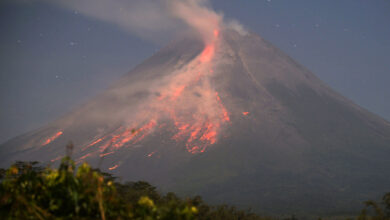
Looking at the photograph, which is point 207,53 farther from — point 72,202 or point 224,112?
point 72,202

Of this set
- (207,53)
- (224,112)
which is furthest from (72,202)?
(207,53)

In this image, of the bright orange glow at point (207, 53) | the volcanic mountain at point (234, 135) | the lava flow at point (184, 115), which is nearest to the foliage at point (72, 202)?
the volcanic mountain at point (234, 135)

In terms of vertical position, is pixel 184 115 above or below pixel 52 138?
above

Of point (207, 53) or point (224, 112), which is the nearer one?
point (224, 112)

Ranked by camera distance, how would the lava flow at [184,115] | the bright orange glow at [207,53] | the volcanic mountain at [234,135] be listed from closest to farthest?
the volcanic mountain at [234,135] < the lava flow at [184,115] < the bright orange glow at [207,53]

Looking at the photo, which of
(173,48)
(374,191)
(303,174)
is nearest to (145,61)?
(173,48)

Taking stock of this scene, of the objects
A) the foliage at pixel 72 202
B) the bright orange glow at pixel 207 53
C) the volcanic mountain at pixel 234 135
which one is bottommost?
the foliage at pixel 72 202

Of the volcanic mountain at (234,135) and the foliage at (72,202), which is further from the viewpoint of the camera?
the volcanic mountain at (234,135)

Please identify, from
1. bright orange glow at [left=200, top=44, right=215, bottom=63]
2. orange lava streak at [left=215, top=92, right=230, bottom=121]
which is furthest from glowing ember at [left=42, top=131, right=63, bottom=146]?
bright orange glow at [left=200, top=44, right=215, bottom=63]

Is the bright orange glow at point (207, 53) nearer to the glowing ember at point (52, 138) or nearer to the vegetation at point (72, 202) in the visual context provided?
the glowing ember at point (52, 138)

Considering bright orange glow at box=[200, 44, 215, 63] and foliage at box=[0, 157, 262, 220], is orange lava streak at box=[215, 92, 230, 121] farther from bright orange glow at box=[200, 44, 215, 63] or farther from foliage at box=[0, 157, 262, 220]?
foliage at box=[0, 157, 262, 220]
